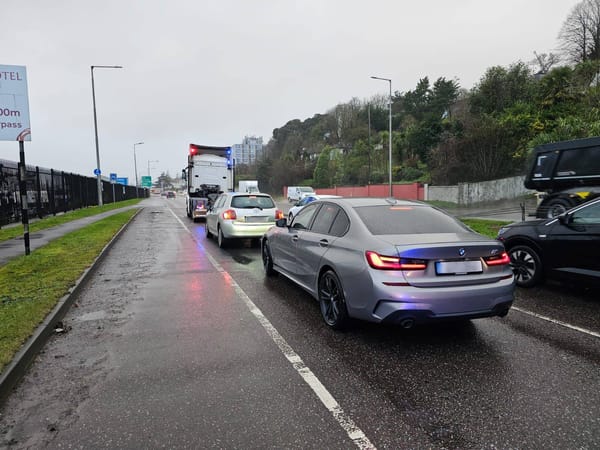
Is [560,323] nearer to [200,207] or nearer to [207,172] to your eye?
[200,207]

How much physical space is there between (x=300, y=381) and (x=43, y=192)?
2187 centimetres

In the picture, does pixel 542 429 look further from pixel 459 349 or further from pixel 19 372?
pixel 19 372

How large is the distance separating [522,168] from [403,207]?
27.2 m

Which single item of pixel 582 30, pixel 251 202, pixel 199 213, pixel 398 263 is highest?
pixel 582 30

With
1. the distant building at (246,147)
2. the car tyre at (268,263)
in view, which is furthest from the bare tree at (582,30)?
the distant building at (246,147)

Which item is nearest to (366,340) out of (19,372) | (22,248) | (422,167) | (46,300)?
(19,372)

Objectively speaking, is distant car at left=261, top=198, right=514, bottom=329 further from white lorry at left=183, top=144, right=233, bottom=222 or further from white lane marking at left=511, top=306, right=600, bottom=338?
white lorry at left=183, top=144, right=233, bottom=222

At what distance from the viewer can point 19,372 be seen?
3.51 m

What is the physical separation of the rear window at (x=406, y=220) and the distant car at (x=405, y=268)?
1 centimetres

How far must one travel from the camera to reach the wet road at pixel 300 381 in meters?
2.67

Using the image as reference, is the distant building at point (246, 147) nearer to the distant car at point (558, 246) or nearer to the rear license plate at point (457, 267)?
the distant car at point (558, 246)

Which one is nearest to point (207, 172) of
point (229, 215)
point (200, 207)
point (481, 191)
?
point (200, 207)

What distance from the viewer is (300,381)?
3373 millimetres

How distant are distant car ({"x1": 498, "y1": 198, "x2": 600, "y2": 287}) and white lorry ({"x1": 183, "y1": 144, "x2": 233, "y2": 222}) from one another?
1568 cm
